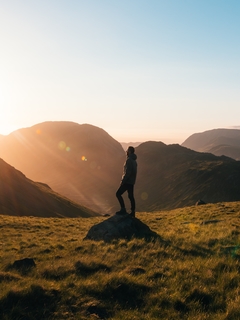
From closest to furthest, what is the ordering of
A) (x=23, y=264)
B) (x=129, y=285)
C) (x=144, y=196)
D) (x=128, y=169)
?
(x=129, y=285), (x=23, y=264), (x=128, y=169), (x=144, y=196)

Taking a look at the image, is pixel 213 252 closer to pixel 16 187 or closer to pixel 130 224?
pixel 130 224

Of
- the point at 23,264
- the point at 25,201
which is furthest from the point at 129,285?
the point at 25,201

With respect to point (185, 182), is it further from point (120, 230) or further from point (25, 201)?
point (120, 230)

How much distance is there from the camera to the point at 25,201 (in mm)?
69688

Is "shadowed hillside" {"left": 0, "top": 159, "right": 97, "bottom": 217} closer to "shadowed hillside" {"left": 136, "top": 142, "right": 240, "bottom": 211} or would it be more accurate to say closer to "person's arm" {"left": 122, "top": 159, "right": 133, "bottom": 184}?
"person's arm" {"left": 122, "top": 159, "right": 133, "bottom": 184}

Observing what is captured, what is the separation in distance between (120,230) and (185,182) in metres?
144

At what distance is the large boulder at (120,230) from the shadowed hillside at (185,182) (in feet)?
362

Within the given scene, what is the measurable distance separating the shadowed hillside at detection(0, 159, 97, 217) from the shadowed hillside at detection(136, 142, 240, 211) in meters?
63.3

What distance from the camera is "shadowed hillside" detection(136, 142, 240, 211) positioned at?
12875cm

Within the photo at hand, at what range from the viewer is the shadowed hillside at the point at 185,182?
5069 inches

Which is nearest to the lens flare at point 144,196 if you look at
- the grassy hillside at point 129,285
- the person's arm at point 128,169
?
the person's arm at point 128,169

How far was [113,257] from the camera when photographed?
1036cm

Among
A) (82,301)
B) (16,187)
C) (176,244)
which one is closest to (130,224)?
(176,244)

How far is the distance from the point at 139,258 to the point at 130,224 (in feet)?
17.2
